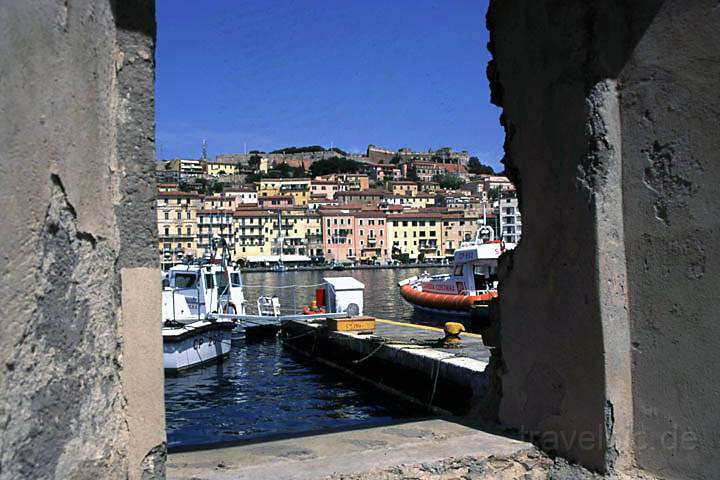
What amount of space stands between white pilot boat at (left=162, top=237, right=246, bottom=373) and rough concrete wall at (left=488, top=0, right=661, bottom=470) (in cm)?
1320

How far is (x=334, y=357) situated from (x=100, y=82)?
Result: 15.4 meters

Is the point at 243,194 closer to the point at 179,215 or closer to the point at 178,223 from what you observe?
the point at 179,215

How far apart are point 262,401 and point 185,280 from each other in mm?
7452

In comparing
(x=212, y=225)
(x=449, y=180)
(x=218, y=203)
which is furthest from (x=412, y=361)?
(x=449, y=180)

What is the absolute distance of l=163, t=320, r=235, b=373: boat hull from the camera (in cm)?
1714

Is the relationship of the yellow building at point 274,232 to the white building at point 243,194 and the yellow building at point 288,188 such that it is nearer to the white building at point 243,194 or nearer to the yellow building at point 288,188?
the yellow building at point 288,188

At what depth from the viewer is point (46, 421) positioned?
1.94 m

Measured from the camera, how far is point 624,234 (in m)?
3.43

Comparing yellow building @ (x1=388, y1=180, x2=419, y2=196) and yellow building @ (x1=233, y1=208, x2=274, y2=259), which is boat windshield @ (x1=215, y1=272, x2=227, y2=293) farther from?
yellow building @ (x1=388, y1=180, x2=419, y2=196)

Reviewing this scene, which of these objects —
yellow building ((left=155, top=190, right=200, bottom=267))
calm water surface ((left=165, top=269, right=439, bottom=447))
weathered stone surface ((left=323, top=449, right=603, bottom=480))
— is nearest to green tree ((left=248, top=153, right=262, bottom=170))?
yellow building ((left=155, top=190, right=200, bottom=267))

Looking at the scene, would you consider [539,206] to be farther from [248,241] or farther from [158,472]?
[248,241]

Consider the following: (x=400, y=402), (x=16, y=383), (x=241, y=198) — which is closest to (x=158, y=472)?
(x=16, y=383)

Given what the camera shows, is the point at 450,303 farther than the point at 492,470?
Yes

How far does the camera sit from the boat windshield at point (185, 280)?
69.8ft
